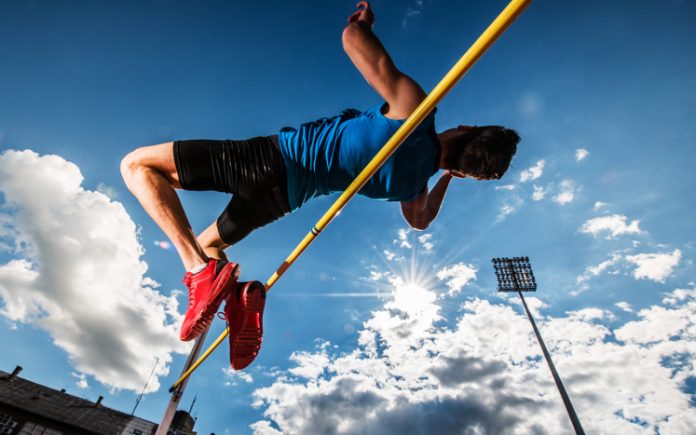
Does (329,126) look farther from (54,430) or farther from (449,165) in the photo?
(54,430)

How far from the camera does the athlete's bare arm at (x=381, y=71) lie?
1.46 metres

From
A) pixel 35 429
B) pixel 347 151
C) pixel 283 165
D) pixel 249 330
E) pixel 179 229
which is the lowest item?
pixel 35 429

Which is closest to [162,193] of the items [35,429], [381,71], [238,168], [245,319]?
[238,168]

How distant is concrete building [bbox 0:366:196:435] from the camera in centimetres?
1967

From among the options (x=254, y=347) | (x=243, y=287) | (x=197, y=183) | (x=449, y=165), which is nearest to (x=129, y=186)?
(x=197, y=183)

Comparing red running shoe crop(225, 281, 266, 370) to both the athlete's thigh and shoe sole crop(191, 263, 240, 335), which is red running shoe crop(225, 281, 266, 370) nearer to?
shoe sole crop(191, 263, 240, 335)

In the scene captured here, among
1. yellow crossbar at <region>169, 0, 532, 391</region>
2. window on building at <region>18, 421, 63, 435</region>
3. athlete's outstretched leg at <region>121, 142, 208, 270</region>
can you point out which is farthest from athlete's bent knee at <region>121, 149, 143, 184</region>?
window on building at <region>18, 421, 63, 435</region>

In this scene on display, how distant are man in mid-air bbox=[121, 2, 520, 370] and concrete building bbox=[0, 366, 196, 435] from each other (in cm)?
2921

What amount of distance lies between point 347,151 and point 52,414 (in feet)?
101

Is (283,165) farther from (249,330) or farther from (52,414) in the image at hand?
(52,414)

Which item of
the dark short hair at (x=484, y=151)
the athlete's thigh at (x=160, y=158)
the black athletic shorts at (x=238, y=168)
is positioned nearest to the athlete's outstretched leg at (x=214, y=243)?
the black athletic shorts at (x=238, y=168)

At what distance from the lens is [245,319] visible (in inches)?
63.5

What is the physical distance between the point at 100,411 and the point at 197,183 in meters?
33.4

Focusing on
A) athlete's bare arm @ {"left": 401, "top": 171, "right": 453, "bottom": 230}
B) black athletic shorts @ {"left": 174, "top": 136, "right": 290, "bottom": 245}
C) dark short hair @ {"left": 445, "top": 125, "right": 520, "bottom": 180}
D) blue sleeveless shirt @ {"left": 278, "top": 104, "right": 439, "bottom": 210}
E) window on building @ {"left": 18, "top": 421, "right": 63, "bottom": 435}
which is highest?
athlete's bare arm @ {"left": 401, "top": 171, "right": 453, "bottom": 230}
